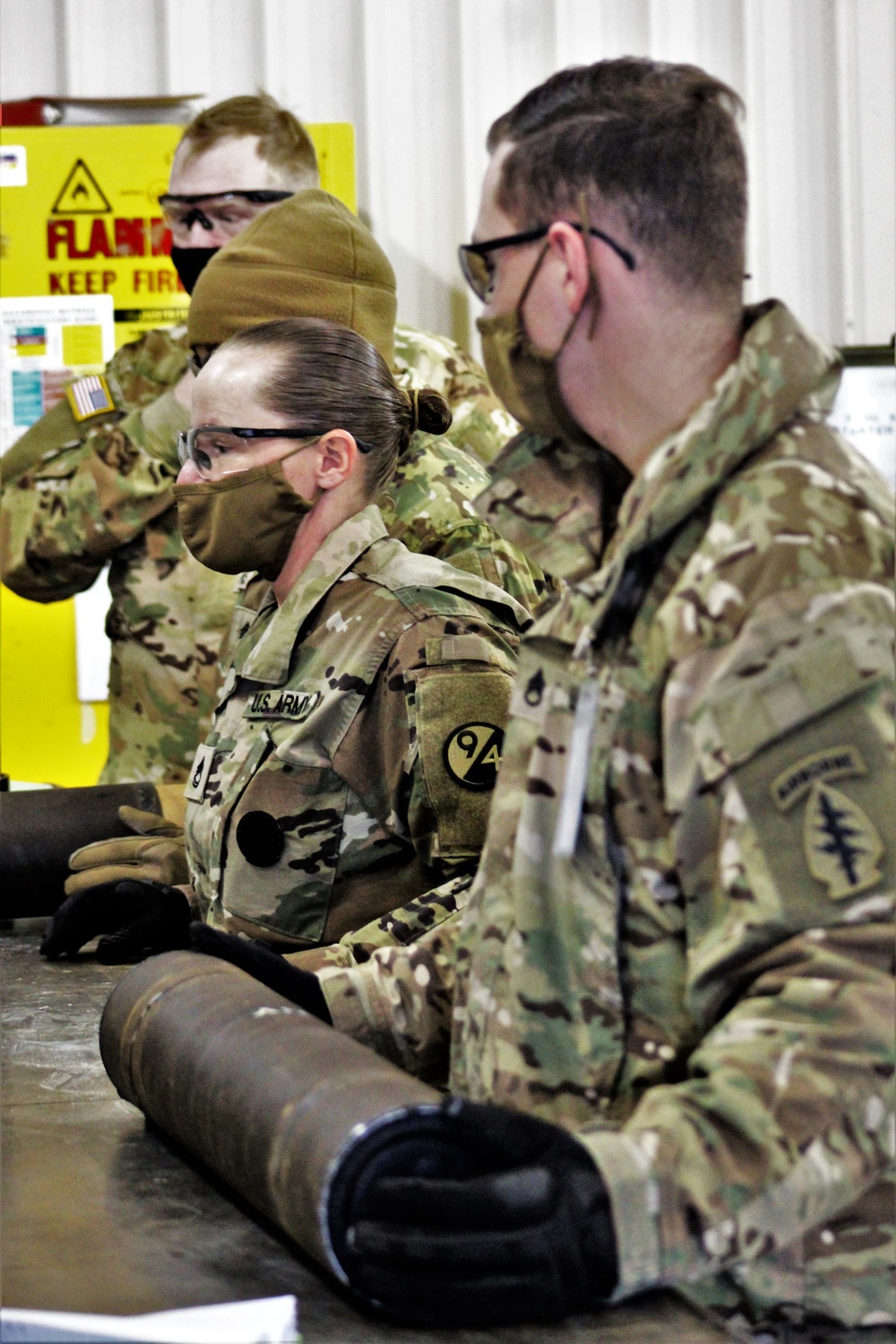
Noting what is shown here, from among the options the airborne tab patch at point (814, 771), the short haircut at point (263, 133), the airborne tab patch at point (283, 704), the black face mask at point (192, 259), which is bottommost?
the airborne tab patch at point (283, 704)

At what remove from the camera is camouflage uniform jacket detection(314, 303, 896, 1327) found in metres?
0.90

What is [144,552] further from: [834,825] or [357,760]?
[834,825]

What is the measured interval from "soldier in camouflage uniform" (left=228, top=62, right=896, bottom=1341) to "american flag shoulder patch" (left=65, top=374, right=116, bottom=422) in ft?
6.61

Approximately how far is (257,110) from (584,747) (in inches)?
78.0

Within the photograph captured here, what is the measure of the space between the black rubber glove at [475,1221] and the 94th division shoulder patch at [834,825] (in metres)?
0.21

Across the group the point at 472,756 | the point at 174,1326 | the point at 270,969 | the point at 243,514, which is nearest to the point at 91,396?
the point at 243,514

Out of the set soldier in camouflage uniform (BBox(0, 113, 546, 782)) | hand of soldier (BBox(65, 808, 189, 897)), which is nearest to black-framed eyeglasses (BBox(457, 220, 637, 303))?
hand of soldier (BBox(65, 808, 189, 897))

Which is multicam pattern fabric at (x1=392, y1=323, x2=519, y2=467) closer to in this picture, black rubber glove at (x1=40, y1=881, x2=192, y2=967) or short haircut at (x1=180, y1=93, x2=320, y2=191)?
short haircut at (x1=180, y1=93, x2=320, y2=191)

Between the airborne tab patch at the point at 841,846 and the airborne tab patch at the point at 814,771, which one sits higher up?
the airborne tab patch at the point at 814,771

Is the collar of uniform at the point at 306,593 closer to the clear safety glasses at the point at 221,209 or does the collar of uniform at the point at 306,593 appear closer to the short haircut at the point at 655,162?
the short haircut at the point at 655,162

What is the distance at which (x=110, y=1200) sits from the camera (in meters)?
1.24

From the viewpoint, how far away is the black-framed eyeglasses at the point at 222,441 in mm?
1855

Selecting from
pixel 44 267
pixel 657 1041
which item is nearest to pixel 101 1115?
pixel 657 1041

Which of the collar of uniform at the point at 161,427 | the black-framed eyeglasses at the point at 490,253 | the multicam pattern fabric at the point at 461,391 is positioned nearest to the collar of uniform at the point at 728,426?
the black-framed eyeglasses at the point at 490,253
